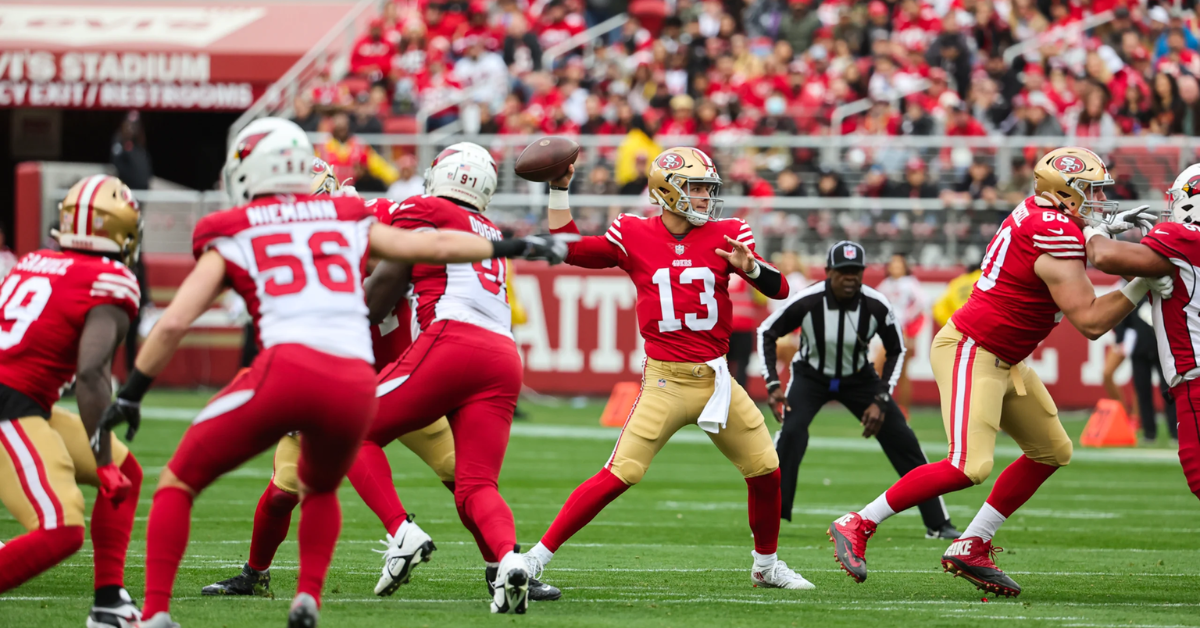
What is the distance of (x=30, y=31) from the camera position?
22.3 meters

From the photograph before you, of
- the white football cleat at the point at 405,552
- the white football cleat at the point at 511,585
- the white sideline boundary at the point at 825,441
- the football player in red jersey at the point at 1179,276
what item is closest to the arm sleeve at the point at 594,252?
the white football cleat at the point at 405,552

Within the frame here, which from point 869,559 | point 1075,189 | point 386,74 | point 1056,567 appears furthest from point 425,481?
point 386,74

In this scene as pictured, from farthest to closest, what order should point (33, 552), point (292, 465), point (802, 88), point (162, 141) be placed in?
point (162, 141), point (802, 88), point (292, 465), point (33, 552)

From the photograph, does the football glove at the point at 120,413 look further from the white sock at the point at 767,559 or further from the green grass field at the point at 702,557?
the white sock at the point at 767,559

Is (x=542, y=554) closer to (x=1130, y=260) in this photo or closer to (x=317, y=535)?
(x=317, y=535)

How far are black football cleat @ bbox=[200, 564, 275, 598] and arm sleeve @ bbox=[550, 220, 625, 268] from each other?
6.04 ft

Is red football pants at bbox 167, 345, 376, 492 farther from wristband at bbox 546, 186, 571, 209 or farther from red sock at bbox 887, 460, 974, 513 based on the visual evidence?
red sock at bbox 887, 460, 974, 513

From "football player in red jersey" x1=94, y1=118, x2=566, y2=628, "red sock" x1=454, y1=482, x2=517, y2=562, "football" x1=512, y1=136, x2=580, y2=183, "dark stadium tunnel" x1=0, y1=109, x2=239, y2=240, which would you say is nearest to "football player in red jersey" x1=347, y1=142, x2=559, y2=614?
"red sock" x1=454, y1=482, x2=517, y2=562

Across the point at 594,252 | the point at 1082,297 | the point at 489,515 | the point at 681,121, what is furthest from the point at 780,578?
the point at 681,121

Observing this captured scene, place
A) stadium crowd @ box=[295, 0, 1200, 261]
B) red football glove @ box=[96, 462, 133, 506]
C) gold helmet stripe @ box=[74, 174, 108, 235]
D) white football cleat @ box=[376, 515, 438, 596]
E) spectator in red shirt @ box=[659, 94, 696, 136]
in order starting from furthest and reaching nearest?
spectator in red shirt @ box=[659, 94, 696, 136], stadium crowd @ box=[295, 0, 1200, 261], white football cleat @ box=[376, 515, 438, 596], gold helmet stripe @ box=[74, 174, 108, 235], red football glove @ box=[96, 462, 133, 506]

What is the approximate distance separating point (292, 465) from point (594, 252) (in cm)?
158

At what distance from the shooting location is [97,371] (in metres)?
4.63

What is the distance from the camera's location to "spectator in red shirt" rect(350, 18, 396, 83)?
2123 centimetres

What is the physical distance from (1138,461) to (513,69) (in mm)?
11447
